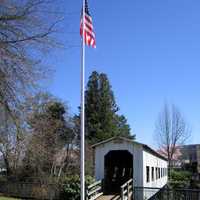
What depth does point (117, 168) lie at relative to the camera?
100ft

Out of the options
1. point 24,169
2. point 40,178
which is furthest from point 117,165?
A: point 24,169

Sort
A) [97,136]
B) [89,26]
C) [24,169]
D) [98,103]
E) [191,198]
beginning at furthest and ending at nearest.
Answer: [98,103] → [97,136] → [24,169] → [191,198] → [89,26]

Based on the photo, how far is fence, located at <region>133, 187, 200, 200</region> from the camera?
2086 centimetres

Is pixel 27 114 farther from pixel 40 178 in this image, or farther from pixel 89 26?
pixel 40 178

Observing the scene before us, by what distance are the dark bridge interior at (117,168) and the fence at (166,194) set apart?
290cm

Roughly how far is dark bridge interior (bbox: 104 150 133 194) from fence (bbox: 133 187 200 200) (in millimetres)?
2896

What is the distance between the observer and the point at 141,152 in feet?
80.0

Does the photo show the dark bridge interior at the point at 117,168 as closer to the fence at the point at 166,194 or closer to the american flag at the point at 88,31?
the fence at the point at 166,194

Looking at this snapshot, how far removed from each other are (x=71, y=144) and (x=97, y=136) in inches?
446

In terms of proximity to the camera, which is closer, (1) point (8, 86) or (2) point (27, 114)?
(1) point (8, 86)

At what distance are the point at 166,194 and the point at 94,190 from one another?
4.06 metres

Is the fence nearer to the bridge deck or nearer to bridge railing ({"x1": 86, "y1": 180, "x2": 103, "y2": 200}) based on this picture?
the bridge deck

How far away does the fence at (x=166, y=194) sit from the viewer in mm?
20859

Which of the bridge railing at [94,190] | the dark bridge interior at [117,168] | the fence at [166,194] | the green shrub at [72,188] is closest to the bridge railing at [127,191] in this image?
the fence at [166,194]
